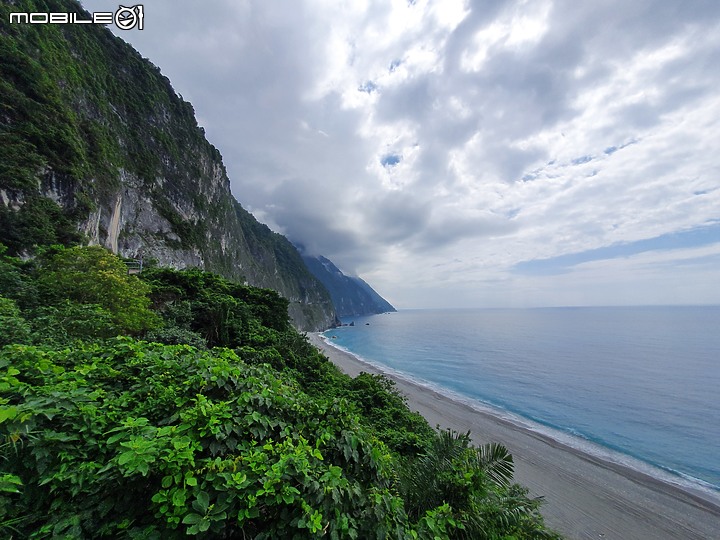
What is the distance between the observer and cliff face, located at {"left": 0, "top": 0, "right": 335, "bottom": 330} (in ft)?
61.5

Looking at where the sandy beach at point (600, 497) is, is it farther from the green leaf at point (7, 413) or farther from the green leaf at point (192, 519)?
the green leaf at point (7, 413)

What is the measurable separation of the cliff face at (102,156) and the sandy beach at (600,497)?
100ft

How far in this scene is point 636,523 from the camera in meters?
12.1

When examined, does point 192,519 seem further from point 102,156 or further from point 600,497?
point 102,156

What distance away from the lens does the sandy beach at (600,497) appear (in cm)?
1172

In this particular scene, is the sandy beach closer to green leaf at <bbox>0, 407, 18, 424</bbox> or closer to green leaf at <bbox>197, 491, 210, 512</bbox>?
green leaf at <bbox>197, 491, 210, 512</bbox>

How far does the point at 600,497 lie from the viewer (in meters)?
13.6

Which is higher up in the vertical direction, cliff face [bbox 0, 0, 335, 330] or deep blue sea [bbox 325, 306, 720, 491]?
cliff face [bbox 0, 0, 335, 330]

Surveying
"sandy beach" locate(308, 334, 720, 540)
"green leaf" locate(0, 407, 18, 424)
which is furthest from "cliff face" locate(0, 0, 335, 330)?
"sandy beach" locate(308, 334, 720, 540)

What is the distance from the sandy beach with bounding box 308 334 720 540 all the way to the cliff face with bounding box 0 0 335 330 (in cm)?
3059

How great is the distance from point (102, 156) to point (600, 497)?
50346 mm

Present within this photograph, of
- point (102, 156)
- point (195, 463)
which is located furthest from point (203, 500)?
point (102, 156)

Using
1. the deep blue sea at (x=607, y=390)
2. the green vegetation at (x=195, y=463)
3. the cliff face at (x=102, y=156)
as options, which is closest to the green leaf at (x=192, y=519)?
the green vegetation at (x=195, y=463)

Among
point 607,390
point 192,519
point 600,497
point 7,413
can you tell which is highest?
point 7,413
